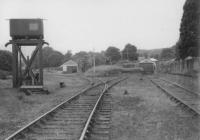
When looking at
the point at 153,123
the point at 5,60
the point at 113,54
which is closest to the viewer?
the point at 153,123

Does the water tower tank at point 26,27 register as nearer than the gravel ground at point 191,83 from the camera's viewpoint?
Yes

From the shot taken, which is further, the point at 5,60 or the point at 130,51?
the point at 130,51

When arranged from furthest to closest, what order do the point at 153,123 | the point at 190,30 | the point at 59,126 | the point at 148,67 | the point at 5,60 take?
1. the point at 148,67
2. the point at 5,60
3. the point at 190,30
4. the point at 153,123
5. the point at 59,126

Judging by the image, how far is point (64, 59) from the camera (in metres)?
114

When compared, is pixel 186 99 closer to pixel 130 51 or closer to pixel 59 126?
pixel 59 126

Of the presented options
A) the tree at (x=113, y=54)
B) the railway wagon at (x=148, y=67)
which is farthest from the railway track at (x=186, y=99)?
the tree at (x=113, y=54)

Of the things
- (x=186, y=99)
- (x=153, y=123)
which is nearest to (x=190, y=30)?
(x=186, y=99)

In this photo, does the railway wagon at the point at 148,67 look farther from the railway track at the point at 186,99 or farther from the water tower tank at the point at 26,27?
the water tower tank at the point at 26,27

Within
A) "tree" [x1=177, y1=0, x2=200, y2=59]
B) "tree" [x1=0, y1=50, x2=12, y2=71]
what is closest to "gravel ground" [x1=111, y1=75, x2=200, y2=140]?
"tree" [x1=177, y1=0, x2=200, y2=59]

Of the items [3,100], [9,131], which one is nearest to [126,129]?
[9,131]

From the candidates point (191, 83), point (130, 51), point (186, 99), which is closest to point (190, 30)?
point (191, 83)

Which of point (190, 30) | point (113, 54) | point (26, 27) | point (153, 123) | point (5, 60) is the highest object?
point (190, 30)

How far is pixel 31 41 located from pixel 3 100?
5321 millimetres

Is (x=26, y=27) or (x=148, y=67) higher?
(x=26, y=27)
